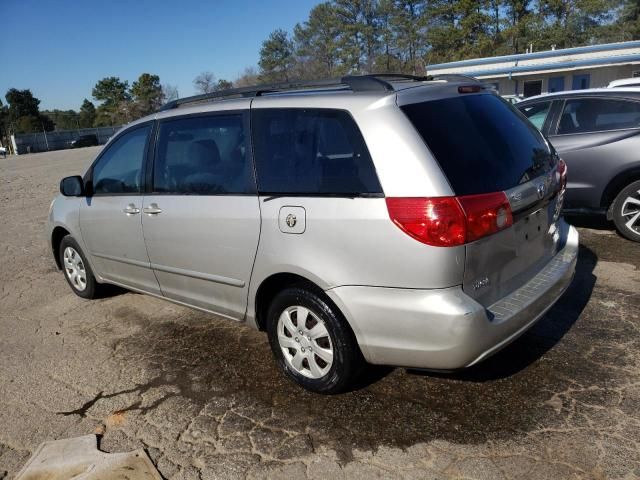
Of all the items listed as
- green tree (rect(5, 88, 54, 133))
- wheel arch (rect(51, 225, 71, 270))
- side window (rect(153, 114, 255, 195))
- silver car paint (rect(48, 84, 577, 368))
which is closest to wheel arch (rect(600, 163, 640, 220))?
silver car paint (rect(48, 84, 577, 368))

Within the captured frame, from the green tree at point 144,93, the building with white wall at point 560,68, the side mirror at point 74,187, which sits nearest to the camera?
the side mirror at point 74,187

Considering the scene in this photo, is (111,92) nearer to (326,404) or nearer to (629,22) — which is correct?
(629,22)

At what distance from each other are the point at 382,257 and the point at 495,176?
2.43ft

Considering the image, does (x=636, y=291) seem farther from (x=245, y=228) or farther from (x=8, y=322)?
(x=8, y=322)

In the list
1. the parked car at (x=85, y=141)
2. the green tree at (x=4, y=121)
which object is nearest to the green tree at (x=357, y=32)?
the parked car at (x=85, y=141)

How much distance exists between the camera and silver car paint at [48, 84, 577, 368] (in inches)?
101

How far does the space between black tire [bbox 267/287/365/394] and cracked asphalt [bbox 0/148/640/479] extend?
0.12 m

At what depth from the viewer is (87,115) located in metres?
86.6

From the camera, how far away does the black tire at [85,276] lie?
504 cm

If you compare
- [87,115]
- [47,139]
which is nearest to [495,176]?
[47,139]

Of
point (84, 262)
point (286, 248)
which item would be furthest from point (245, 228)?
point (84, 262)

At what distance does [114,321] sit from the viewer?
4.72 meters

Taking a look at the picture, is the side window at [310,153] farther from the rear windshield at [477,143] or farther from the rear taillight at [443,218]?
the rear windshield at [477,143]

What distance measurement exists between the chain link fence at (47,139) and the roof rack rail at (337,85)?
191 feet
